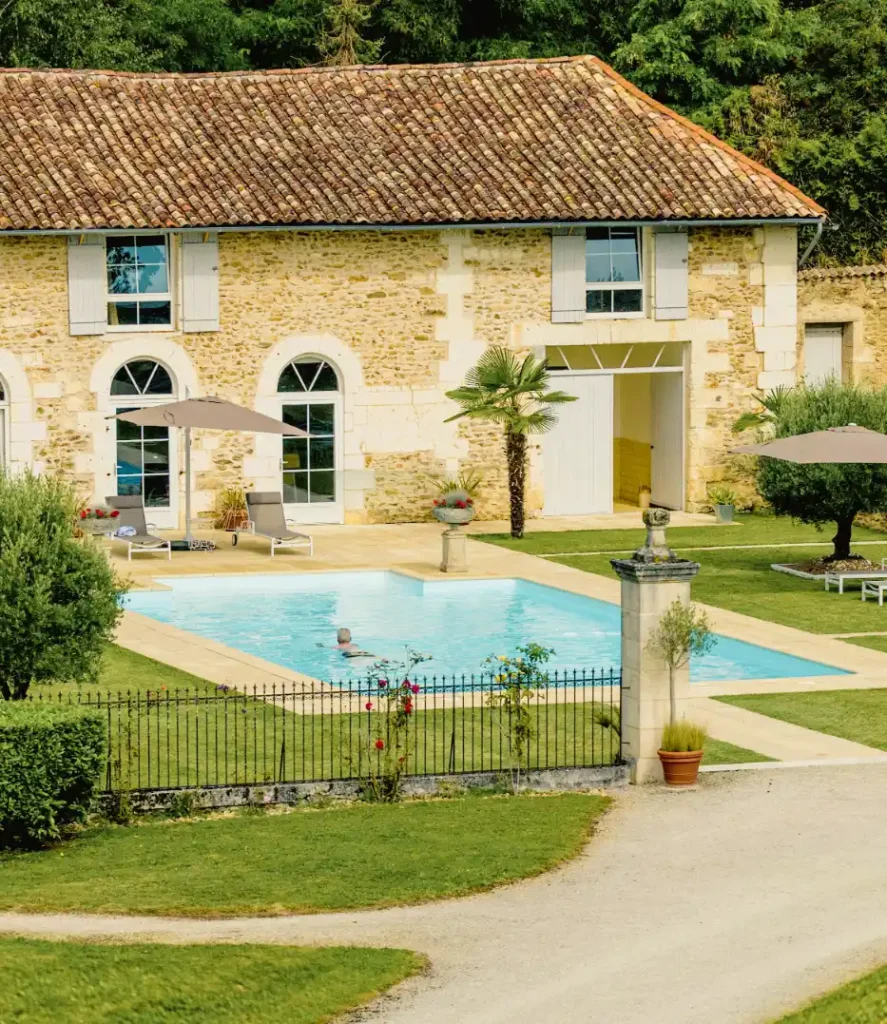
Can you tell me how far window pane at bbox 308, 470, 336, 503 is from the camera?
111ft

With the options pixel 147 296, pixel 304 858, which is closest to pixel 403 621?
pixel 147 296

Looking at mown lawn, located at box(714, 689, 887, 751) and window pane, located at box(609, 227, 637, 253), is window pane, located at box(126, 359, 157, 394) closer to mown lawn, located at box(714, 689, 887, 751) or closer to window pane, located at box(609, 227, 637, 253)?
window pane, located at box(609, 227, 637, 253)

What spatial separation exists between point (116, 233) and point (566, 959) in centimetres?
2069

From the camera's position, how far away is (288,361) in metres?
33.2

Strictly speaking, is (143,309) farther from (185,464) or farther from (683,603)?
(683,603)

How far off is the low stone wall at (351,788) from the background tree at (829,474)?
11250 millimetres

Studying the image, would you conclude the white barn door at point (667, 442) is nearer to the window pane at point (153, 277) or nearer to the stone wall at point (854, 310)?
the stone wall at point (854, 310)

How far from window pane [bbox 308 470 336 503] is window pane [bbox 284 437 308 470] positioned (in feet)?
0.85

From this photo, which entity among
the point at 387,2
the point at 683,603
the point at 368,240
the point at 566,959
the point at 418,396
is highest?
the point at 387,2

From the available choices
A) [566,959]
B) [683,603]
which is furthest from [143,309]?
[566,959]

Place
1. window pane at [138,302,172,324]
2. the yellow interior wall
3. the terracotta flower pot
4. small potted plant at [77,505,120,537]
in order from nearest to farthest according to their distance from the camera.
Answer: the terracotta flower pot < small potted plant at [77,505,120,537] < window pane at [138,302,172,324] < the yellow interior wall

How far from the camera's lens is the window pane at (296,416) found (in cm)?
3349

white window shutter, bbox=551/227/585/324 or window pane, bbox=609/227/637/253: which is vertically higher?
window pane, bbox=609/227/637/253

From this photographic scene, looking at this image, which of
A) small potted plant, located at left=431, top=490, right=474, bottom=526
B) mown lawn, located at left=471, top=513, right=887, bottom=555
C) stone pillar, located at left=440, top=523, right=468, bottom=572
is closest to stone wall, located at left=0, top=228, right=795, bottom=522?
mown lawn, located at left=471, top=513, right=887, bottom=555
